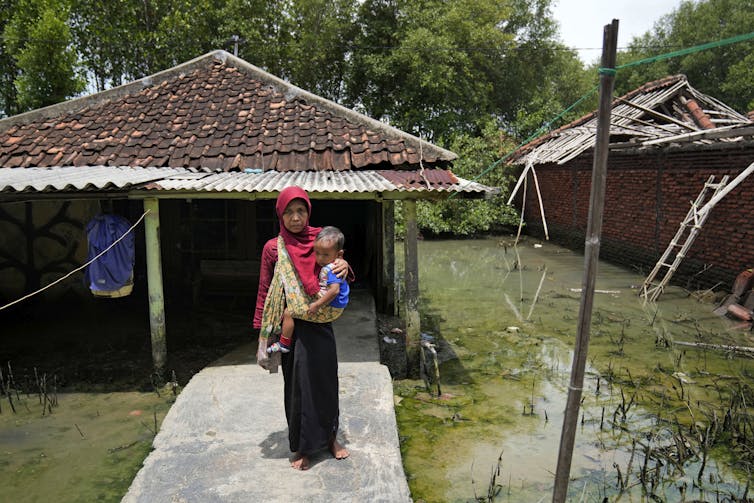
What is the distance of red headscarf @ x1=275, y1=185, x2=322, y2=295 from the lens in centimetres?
350

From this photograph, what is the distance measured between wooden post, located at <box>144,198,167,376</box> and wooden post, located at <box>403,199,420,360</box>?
2637mm

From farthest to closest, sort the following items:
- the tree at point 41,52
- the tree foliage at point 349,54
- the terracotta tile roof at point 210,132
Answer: the tree foliage at point 349,54
the tree at point 41,52
the terracotta tile roof at point 210,132

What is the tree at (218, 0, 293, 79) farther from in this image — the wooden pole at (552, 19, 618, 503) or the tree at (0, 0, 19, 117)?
the wooden pole at (552, 19, 618, 503)

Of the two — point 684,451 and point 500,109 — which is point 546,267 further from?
point 500,109

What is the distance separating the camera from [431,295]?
428 inches

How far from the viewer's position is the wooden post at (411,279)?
6188 mm

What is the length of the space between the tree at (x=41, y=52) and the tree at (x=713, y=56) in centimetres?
2368

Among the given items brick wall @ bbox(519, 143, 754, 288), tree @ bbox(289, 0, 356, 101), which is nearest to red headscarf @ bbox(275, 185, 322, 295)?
brick wall @ bbox(519, 143, 754, 288)

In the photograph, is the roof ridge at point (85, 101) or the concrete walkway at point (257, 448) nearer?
the concrete walkway at point (257, 448)

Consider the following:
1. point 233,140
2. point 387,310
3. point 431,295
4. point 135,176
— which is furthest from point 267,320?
point 431,295

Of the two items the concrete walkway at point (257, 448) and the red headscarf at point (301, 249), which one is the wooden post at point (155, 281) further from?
the red headscarf at point (301, 249)

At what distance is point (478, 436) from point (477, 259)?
33.7ft

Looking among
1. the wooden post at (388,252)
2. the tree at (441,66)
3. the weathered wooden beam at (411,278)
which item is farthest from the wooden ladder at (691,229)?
the tree at (441,66)

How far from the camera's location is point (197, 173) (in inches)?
261
